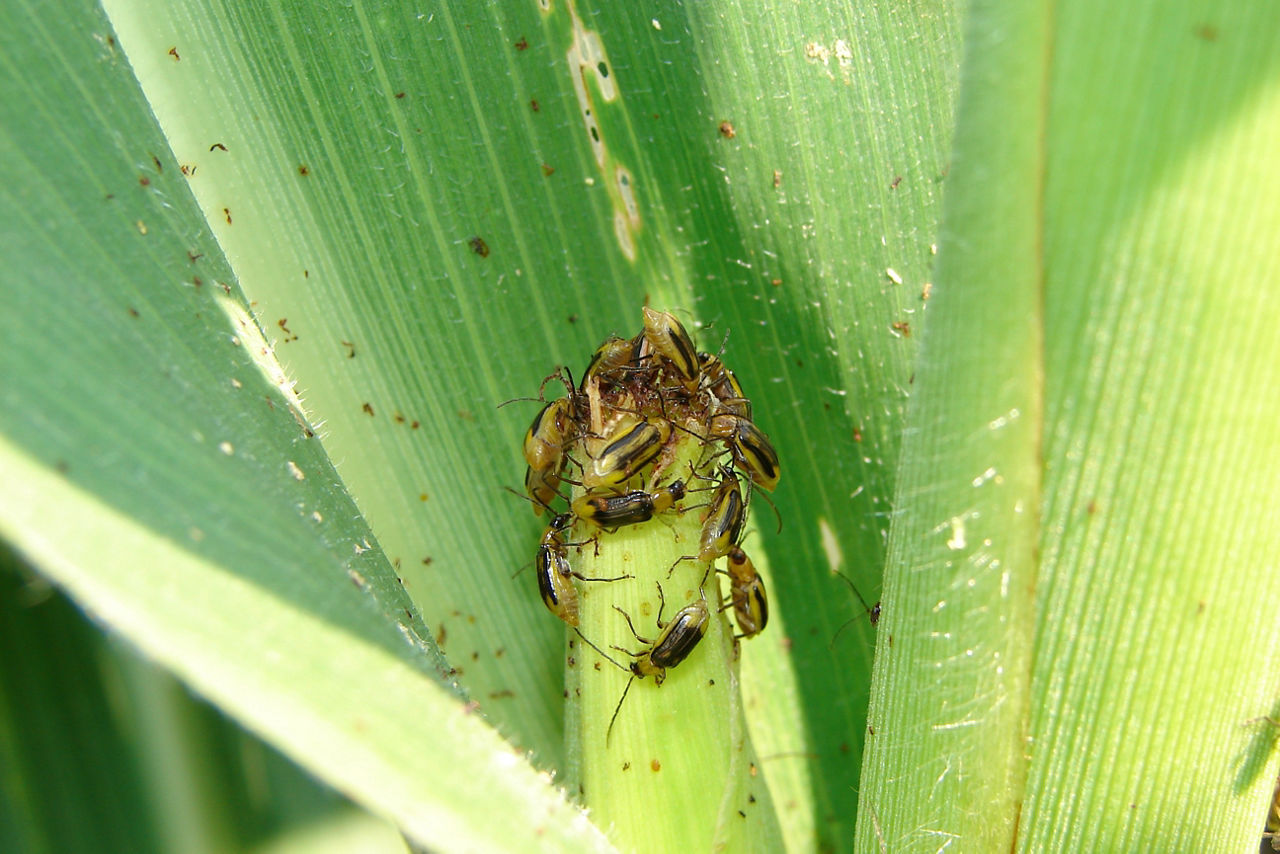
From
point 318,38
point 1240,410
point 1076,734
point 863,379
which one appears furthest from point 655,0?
point 1076,734

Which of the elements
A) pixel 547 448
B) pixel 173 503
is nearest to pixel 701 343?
pixel 547 448

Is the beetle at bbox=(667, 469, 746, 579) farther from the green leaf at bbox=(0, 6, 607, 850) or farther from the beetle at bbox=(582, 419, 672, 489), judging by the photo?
the green leaf at bbox=(0, 6, 607, 850)

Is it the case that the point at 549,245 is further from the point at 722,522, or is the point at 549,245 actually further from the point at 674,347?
the point at 722,522

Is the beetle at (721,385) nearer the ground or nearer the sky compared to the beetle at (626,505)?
nearer the sky

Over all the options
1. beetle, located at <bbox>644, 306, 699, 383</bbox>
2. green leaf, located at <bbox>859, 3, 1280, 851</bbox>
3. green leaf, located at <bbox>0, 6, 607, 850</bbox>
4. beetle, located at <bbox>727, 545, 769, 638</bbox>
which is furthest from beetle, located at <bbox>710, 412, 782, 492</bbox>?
green leaf, located at <bbox>0, 6, 607, 850</bbox>

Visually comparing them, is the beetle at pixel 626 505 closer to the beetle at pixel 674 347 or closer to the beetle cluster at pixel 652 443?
the beetle cluster at pixel 652 443

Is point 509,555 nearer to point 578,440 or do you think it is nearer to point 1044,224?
point 578,440

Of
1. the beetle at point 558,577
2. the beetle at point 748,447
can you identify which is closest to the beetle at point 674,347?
the beetle at point 748,447
